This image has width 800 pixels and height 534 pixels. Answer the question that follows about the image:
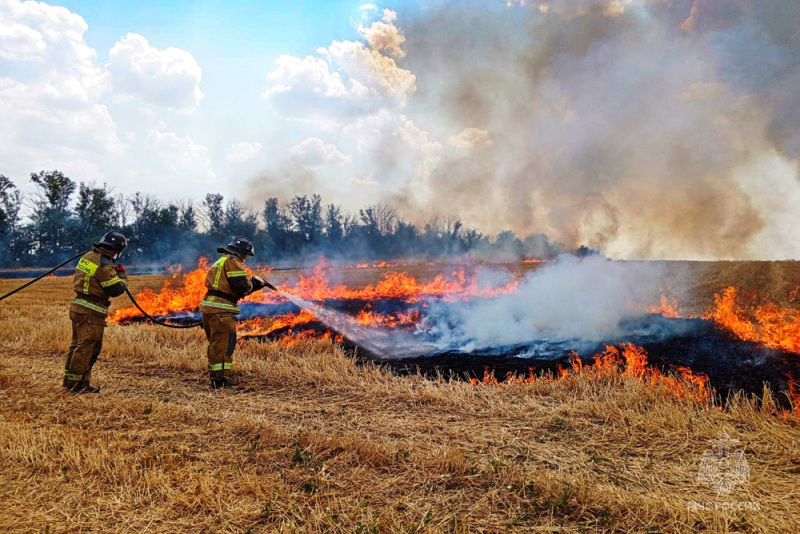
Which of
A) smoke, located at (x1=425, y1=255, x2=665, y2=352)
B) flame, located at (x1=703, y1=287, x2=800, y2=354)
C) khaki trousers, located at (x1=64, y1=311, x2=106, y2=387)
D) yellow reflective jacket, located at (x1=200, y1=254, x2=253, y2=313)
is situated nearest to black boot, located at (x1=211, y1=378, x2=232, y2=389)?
yellow reflective jacket, located at (x1=200, y1=254, x2=253, y2=313)

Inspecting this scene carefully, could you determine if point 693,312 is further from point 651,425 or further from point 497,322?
point 651,425

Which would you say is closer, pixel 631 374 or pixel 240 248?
pixel 631 374

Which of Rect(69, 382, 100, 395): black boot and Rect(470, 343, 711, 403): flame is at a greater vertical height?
Rect(470, 343, 711, 403): flame

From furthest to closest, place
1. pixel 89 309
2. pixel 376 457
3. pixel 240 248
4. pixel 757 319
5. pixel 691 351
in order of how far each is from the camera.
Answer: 1. pixel 757 319
2. pixel 691 351
3. pixel 240 248
4. pixel 89 309
5. pixel 376 457

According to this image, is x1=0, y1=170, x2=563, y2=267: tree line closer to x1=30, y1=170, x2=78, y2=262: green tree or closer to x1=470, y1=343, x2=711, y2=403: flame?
x1=30, y1=170, x2=78, y2=262: green tree

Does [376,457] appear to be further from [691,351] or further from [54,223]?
[54,223]

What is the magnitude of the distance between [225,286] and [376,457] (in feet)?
14.7

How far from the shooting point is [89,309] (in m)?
6.78

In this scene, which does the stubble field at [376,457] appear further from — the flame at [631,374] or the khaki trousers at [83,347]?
the khaki trousers at [83,347]

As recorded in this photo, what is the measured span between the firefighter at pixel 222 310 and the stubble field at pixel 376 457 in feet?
1.42

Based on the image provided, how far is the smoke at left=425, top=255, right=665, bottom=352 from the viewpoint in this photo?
1094cm

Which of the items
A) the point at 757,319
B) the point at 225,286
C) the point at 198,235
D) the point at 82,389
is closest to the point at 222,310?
the point at 225,286

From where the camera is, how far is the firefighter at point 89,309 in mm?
6520

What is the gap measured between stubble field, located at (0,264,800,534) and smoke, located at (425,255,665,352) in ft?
14.7
